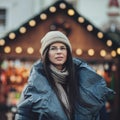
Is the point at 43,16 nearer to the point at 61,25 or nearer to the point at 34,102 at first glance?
the point at 61,25

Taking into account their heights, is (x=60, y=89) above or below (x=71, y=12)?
below

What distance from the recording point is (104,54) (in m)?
10.3

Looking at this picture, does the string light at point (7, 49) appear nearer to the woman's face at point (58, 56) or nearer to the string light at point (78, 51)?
the string light at point (78, 51)

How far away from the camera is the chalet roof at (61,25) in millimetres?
9953

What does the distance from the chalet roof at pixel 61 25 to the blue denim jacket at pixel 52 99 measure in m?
6.19

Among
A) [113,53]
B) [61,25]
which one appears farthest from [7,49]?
[113,53]

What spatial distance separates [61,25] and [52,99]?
6601mm

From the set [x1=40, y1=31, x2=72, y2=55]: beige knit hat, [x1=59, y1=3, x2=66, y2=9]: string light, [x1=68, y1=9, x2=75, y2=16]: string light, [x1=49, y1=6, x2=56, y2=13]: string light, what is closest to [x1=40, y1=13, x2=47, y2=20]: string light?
[x1=49, y1=6, x2=56, y2=13]: string light

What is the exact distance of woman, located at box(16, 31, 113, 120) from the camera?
3.62 metres

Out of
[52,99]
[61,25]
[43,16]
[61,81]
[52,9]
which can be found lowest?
[52,99]

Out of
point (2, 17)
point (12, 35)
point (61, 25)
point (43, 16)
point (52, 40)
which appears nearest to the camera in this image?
point (52, 40)

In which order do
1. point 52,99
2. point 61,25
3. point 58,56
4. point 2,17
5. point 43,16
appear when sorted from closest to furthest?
1. point 52,99
2. point 58,56
3. point 43,16
4. point 61,25
5. point 2,17

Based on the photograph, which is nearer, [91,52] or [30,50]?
[30,50]

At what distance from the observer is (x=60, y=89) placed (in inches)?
145
